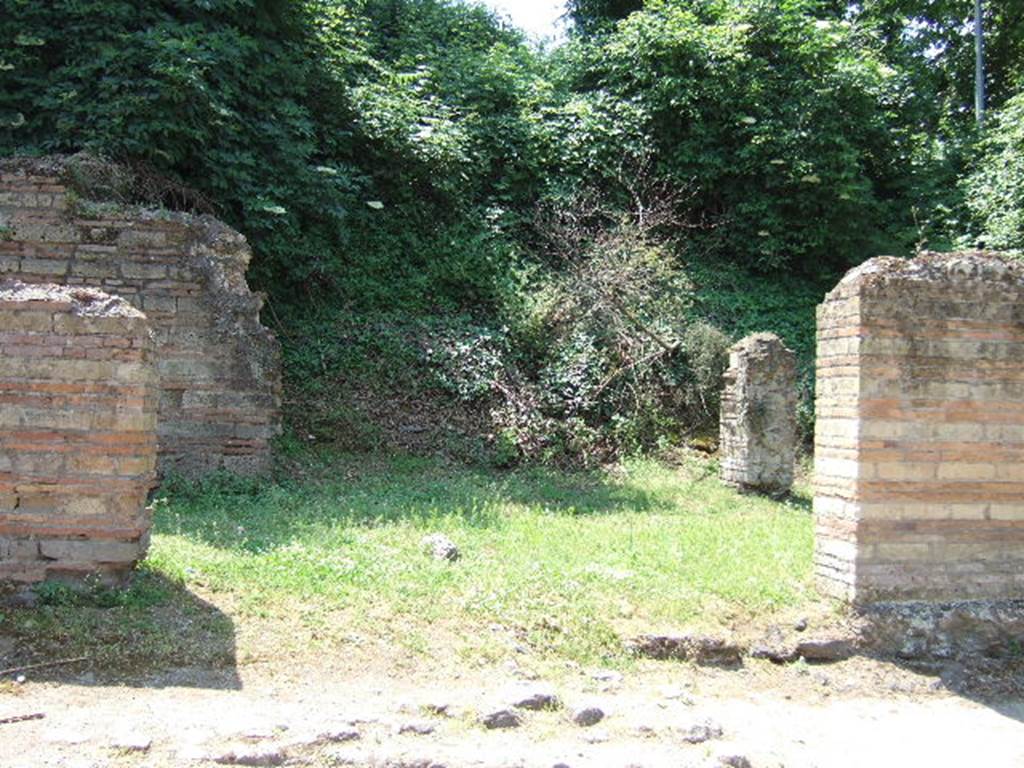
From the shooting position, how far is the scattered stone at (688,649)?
5.07 metres

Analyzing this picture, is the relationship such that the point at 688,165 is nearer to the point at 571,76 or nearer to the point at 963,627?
the point at 571,76

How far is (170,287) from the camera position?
8.90 m

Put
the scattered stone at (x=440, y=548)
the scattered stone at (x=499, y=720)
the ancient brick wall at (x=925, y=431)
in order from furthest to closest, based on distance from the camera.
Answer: the scattered stone at (x=440, y=548), the ancient brick wall at (x=925, y=431), the scattered stone at (x=499, y=720)

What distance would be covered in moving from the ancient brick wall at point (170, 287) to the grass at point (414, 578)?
1.95ft

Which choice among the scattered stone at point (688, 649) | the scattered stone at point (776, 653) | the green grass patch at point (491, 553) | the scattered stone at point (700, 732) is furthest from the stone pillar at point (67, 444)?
the scattered stone at point (776, 653)

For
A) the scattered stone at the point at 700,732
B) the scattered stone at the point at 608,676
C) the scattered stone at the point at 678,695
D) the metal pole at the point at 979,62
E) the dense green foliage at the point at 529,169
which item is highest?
the metal pole at the point at 979,62

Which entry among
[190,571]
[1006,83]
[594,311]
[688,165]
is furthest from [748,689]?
[1006,83]

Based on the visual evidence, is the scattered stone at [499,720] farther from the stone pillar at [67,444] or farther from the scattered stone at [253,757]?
the stone pillar at [67,444]

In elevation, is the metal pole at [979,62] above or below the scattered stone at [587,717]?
above

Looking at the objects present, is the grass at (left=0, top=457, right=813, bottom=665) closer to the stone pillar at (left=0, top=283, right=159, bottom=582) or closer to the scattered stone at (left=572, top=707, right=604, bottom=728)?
the stone pillar at (left=0, top=283, right=159, bottom=582)

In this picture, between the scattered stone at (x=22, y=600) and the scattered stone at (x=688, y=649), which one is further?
the scattered stone at (x=688, y=649)

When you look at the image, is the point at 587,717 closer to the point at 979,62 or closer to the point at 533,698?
the point at 533,698

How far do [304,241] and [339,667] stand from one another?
867cm

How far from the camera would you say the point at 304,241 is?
12.2 meters
